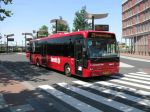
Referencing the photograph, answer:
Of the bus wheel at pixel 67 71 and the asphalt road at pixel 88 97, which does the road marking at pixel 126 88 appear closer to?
the asphalt road at pixel 88 97

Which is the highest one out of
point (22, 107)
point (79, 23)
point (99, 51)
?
point (79, 23)

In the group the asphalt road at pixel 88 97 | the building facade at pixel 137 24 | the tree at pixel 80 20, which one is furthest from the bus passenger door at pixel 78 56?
the building facade at pixel 137 24

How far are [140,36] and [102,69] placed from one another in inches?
2573

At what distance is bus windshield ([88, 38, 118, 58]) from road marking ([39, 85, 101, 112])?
313 centimetres

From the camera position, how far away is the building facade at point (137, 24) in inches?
2867

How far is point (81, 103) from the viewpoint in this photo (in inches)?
409

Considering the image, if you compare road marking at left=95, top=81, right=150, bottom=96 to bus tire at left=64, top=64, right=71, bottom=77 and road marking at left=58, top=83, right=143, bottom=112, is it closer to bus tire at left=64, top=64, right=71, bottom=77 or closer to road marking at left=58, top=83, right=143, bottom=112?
road marking at left=58, top=83, right=143, bottom=112

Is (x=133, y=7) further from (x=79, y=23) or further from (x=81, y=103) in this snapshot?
(x=81, y=103)

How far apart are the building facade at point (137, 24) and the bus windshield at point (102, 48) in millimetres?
49448

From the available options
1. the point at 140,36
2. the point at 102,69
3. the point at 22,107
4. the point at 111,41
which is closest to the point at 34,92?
the point at 22,107

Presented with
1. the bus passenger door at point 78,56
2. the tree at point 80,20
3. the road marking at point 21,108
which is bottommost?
the road marking at point 21,108

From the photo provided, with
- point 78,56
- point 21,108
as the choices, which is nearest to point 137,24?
point 78,56

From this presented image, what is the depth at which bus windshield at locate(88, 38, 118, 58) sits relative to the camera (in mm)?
15883

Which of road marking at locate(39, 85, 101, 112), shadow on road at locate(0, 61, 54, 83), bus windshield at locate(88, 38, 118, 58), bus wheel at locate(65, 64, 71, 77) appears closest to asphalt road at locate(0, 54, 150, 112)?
road marking at locate(39, 85, 101, 112)
